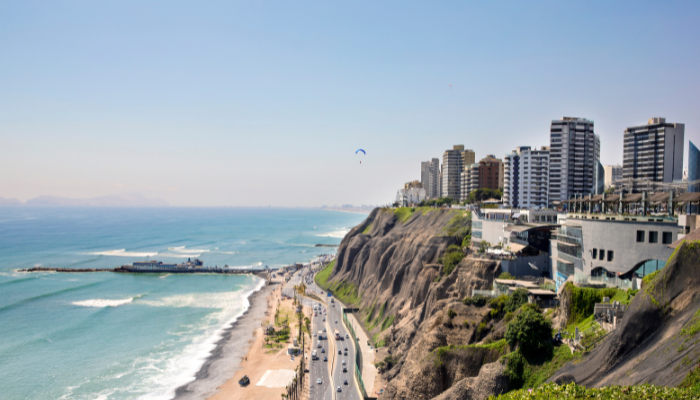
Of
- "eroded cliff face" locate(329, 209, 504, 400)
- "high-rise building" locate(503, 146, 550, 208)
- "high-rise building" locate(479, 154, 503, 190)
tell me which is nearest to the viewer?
"eroded cliff face" locate(329, 209, 504, 400)

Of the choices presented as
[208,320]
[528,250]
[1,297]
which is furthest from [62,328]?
[528,250]

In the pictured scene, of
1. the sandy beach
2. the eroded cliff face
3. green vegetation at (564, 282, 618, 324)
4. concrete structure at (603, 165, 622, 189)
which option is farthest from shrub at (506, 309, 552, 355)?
concrete structure at (603, 165, 622, 189)

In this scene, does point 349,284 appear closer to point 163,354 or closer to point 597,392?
point 163,354

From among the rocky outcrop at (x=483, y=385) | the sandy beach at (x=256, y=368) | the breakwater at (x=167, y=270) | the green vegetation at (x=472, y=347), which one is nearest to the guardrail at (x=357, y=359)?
the sandy beach at (x=256, y=368)

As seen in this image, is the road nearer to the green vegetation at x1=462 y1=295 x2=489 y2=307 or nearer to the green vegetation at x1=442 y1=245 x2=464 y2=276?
the green vegetation at x1=462 y1=295 x2=489 y2=307

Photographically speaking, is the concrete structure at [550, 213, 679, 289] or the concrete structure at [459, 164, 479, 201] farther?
the concrete structure at [459, 164, 479, 201]
